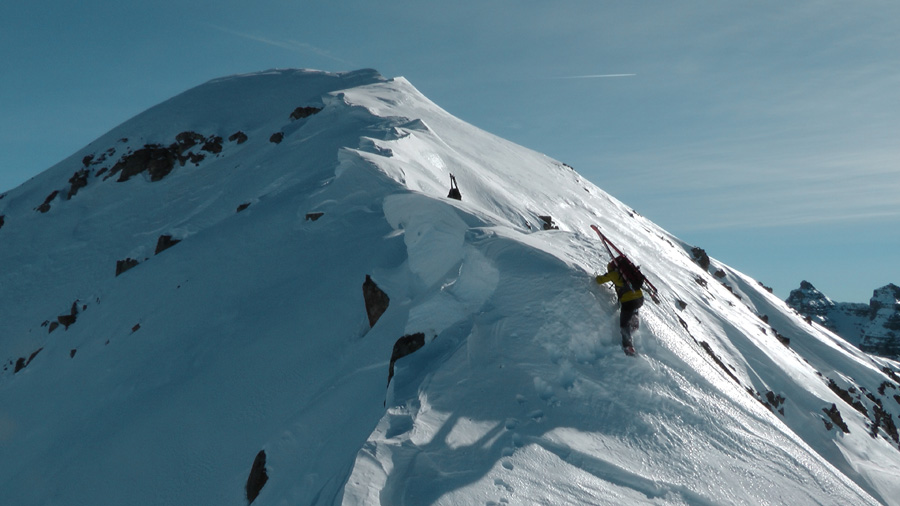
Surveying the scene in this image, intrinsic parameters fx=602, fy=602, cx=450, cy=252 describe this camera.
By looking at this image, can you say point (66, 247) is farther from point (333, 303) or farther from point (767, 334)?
point (767, 334)

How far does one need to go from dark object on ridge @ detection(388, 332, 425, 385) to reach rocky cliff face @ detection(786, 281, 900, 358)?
125282mm

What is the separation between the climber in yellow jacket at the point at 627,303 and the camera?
8.06 m

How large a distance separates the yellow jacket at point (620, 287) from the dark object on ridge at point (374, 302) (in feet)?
12.7

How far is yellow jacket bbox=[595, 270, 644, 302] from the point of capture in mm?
8031

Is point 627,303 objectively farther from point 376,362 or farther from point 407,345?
point 376,362

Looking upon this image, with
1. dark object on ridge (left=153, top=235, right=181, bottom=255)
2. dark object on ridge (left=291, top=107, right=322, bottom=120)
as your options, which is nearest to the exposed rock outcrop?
dark object on ridge (left=291, top=107, right=322, bottom=120)

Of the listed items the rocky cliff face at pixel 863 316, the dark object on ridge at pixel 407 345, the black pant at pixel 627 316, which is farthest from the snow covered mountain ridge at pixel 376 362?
the rocky cliff face at pixel 863 316

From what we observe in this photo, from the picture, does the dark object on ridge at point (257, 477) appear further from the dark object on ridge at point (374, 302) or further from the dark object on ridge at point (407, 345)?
the dark object on ridge at point (374, 302)

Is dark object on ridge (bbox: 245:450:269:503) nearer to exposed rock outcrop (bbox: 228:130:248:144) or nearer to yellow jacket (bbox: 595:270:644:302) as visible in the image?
yellow jacket (bbox: 595:270:644:302)

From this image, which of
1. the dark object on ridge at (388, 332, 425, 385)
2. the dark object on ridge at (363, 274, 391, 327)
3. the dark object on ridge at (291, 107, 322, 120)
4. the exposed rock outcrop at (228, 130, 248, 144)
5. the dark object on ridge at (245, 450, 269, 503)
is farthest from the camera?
the exposed rock outcrop at (228, 130, 248, 144)

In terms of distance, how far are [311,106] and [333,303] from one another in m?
19.7

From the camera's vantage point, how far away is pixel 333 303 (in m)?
11.8

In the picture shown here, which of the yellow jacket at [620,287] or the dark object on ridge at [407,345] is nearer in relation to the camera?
the yellow jacket at [620,287]

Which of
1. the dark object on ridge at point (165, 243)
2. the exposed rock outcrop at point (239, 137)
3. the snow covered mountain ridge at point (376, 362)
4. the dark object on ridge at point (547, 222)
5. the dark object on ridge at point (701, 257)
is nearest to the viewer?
the snow covered mountain ridge at point (376, 362)
